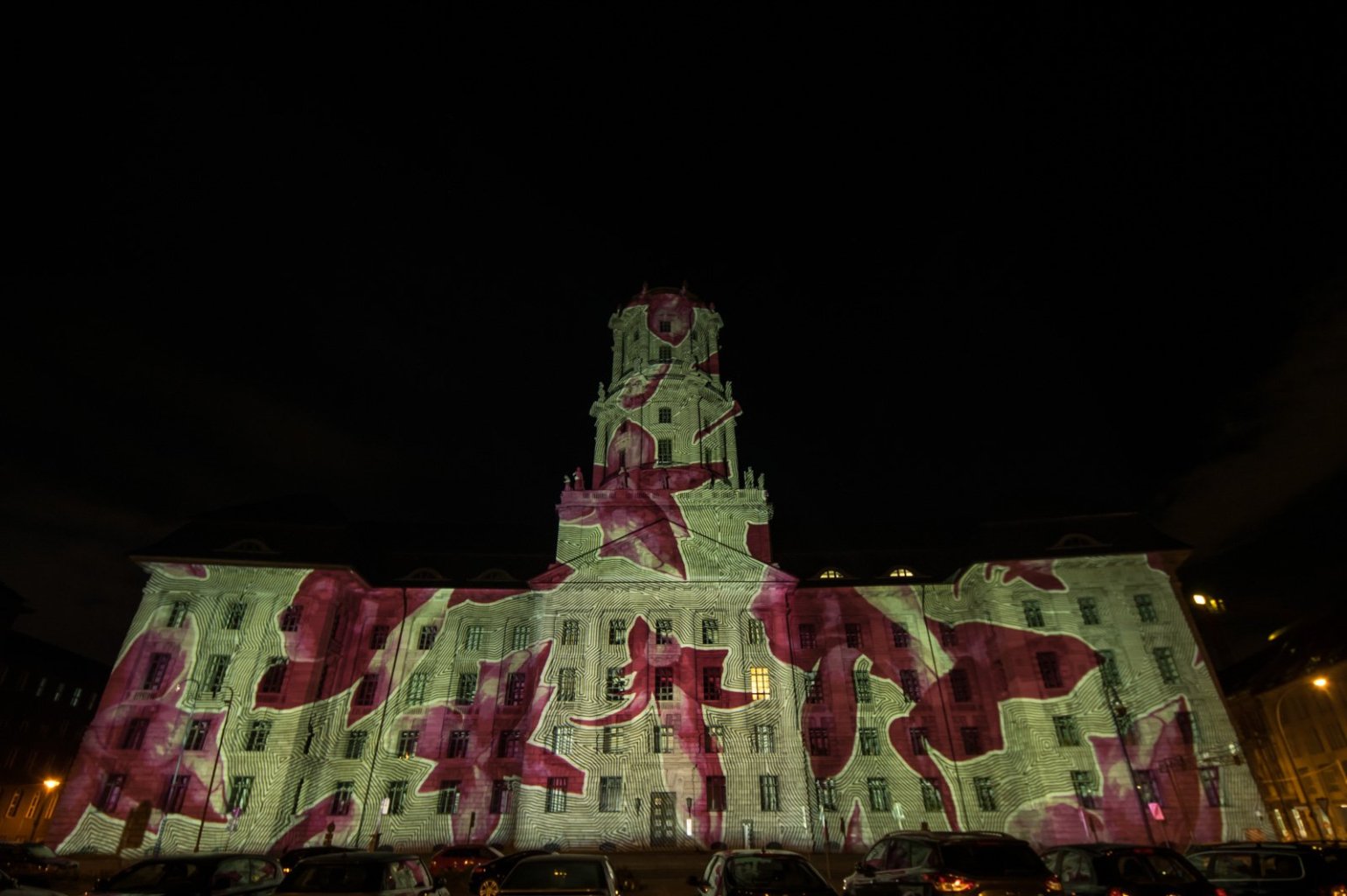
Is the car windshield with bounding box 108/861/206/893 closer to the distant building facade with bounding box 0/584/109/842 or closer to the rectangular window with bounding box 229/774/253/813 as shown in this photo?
the rectangular window with bounding box 229/774/253/813

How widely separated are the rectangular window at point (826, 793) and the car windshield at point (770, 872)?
2628 cm

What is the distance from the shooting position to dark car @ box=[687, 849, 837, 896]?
10.5m

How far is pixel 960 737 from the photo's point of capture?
37000 millimetres

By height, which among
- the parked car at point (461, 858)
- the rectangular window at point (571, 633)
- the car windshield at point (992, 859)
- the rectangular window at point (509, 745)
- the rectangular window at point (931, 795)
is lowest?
the parked car at point (461, 858)

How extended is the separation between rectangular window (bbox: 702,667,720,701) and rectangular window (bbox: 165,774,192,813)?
26.6m

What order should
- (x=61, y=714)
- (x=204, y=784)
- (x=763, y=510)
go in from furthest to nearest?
(x=61, y=714)
(x=763, y=510)
(x=204, y=784)

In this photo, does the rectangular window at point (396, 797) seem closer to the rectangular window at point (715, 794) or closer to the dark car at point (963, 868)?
the rectangular window at point (715, 794)

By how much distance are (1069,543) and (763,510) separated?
1791 cm

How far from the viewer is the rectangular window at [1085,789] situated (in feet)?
106

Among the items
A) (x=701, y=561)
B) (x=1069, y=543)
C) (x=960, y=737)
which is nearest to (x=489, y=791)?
(x=701, y=561)

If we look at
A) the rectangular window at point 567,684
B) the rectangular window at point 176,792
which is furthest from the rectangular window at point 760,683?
the rectangular window at point 176,792

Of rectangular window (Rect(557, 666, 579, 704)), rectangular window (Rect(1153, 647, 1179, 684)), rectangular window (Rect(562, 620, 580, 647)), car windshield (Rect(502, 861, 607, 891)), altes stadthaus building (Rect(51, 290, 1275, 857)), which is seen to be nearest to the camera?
car windshield (Rect(502, 861, 607, 891))

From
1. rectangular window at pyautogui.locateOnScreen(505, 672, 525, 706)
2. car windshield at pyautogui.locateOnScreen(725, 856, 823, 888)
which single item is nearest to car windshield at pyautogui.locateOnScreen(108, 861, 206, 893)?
car windshield at pyautogui.locateOnScreen(725, 856, 823, 888)

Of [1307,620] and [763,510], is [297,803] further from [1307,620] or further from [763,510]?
[1307,620]
